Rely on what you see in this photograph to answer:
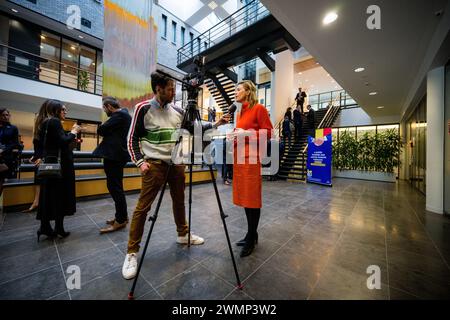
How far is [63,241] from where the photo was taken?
1.95 meters

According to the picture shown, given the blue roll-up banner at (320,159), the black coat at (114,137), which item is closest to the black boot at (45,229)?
the black coat at (114,137)

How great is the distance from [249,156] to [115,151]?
1703mm

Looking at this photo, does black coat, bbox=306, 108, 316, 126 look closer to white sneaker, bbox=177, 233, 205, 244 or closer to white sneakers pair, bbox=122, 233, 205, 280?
white sneaker, bbox=177, 233, 205, 244

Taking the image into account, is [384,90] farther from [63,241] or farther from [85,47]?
[85,47]

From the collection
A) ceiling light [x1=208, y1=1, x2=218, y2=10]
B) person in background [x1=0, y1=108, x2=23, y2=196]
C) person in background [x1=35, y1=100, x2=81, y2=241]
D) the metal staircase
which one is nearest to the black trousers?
person in background [x1=35, y1=100, x2=81, y2=241]

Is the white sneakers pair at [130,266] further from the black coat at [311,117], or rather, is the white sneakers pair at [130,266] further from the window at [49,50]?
the window at [49,50]

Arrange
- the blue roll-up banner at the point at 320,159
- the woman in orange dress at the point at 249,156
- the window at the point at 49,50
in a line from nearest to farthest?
the woman in orange dress at the point at 249,156 < the blue roll-up banner at the point at 320,159 < the window at the point at 49,50

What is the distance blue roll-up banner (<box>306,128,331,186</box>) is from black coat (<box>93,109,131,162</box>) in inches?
231

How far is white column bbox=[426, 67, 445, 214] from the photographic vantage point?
128 inches

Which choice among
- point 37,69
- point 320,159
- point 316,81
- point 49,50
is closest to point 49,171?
point 320,159

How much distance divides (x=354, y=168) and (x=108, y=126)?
10056 millimetres

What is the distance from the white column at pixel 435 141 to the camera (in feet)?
10.6

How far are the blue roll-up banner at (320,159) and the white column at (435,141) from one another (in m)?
2.40
